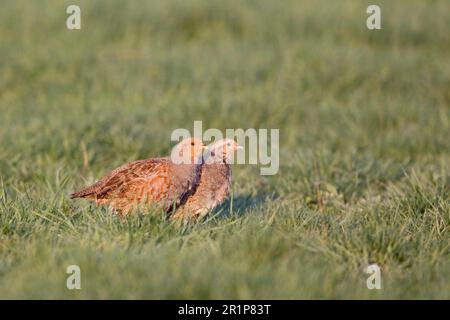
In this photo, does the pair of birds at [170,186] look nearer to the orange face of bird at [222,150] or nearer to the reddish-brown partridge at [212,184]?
the reddish-brown partridge at [212,184]

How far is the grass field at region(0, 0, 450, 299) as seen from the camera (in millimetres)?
4699

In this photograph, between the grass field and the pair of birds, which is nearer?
the grass field

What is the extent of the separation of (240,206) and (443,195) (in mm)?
1644

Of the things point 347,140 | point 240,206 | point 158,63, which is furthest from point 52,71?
point 240,206

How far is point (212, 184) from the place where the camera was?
6.18 m

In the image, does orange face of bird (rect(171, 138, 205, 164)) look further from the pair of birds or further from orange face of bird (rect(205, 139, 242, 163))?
orange face of bird (rect(205, 139, 242, 163))

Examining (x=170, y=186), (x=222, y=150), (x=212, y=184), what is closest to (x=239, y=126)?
(x=222, y=150)

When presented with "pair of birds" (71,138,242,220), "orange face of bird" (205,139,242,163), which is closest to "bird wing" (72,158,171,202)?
"pair of birds" (71,138,242,220)

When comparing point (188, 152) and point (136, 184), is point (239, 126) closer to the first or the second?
point (188, 152)

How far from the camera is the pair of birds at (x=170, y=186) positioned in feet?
19.4

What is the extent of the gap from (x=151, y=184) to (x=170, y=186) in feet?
0.46

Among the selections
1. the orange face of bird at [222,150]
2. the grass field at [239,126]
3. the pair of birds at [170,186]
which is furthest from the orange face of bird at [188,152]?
the grass field at [239,126]

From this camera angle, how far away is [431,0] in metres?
15.0
